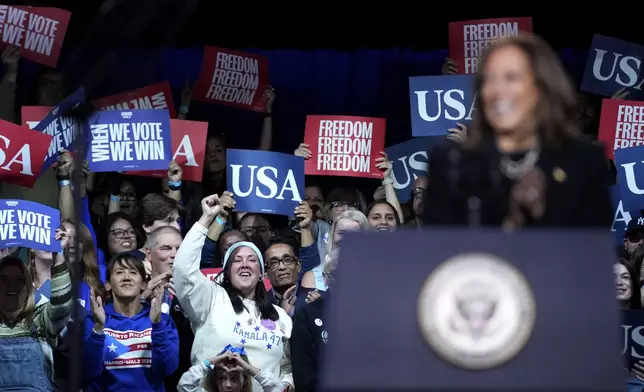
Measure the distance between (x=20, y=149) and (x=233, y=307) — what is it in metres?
1.64

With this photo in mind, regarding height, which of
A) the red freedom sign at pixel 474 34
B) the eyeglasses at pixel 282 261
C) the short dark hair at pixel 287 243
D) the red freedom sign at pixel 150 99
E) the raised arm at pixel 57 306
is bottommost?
the raised arm at pixel 57 306

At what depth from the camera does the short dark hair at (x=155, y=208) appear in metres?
6.89

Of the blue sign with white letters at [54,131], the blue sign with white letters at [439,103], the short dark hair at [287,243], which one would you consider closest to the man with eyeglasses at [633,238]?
the blue sign with white letters at [439,103]

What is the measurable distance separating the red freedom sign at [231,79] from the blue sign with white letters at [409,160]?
3.50ft

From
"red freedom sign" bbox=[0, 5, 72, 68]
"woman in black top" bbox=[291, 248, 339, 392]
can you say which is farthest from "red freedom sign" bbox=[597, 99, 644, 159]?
"red freedom sign" bbox=[0, 5, 72, 68]

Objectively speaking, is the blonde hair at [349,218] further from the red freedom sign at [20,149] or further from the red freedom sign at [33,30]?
the red freedom sign at [33,30]

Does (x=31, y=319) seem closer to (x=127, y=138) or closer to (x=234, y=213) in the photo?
(x=127, y=138)

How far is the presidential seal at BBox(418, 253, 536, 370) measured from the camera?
80.7 inches

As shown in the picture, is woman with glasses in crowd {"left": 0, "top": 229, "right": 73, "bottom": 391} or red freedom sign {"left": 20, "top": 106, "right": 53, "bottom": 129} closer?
woman with glasses in crowd {"left": 0, "top": 229, "right": 73, "bottom": 391}

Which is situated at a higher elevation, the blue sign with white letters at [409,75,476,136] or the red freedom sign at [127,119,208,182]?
the blue sign with white letters at [409,75,476,136]

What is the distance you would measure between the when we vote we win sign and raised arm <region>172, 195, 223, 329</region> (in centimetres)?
81

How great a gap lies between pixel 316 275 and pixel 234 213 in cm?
174

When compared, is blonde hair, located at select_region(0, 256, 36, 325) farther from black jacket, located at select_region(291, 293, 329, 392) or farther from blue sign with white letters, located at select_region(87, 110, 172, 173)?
blue sign with white letters, located at select_region(87, 110, 172, 173)

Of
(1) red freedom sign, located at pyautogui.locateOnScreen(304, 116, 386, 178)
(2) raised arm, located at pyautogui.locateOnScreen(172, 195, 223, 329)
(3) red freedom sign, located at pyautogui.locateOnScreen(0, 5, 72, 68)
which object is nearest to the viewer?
(2) raised arm, located at pyautogui.locateOnScreen(172, 195, 223, 329)
